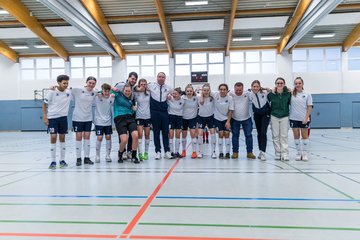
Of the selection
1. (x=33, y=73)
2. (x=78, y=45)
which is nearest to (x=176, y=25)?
(x=78, y=45)

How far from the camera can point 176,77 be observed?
969 inches

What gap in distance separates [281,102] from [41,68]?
24.8 metres

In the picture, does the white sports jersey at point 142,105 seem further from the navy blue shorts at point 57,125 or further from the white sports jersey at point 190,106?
the navy blue shorts at point 57,125

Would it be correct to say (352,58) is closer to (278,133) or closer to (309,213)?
(278,133)

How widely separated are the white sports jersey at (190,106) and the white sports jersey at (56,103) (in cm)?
276

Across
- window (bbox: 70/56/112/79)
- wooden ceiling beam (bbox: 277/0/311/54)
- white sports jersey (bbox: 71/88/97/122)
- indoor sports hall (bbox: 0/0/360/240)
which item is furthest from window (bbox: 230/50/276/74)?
white sports jersey (bbox: 71/88/97/122)

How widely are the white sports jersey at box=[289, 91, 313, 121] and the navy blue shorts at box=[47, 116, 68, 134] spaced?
497 centimetres

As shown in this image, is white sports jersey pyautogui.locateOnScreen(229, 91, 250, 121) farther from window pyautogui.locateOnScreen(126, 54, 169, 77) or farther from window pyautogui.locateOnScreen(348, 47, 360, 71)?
window pyautogui.locateOnScreen(348, 47, 360, 71)

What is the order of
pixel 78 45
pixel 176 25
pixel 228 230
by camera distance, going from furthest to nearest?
pixel 78 45, pixel 176 25, pixel 228 230

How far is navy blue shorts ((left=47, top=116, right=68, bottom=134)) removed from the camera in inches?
225

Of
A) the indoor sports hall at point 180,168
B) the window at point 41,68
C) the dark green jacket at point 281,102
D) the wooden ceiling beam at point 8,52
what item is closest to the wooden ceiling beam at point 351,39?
the indoor sports hall at point 180,168

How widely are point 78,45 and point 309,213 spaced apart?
76.9ft

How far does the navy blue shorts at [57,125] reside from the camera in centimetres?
573

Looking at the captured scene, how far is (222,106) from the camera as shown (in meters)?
6.80
